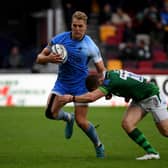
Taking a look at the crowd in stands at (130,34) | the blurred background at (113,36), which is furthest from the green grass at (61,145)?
the crowd in stands at (130,34)

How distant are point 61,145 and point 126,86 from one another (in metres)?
3.00

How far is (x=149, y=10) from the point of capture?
26.6 m

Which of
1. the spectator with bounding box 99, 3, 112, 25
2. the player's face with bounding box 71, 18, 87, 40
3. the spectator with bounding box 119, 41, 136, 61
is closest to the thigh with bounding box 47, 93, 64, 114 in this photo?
the player's face with bounding box 71, 18, 87, 40

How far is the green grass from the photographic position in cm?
1098

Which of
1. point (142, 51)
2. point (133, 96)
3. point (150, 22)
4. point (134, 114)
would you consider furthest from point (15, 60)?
point (133, 96)

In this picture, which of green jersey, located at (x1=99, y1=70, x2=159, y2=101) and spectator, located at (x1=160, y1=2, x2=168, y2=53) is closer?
green jersey, located at (x1=99, y1=70, x2=159, y2=101)

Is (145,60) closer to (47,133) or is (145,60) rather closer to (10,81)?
(10,81)

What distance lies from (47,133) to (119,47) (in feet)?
35.6

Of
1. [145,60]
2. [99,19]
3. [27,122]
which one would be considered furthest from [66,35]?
[99,19]

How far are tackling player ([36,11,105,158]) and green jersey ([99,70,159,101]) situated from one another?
32.8 inches

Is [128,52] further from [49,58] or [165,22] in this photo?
[49,58]

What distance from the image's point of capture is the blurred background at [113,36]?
2483 cm

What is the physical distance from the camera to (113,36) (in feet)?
88.4

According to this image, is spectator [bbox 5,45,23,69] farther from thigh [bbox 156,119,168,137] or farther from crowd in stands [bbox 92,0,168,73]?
thigh [bbox 156,119,168,137]
